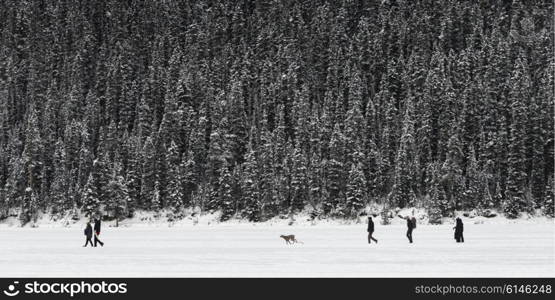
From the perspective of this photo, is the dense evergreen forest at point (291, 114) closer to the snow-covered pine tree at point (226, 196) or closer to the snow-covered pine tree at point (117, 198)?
the snow-covered pine tree at point (226, 196)

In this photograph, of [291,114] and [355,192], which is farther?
[291,114]

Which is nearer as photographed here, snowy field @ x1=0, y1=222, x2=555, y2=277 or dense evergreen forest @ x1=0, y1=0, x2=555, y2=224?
snowy field @ x1=0, y1=222, x2=555, y2=277

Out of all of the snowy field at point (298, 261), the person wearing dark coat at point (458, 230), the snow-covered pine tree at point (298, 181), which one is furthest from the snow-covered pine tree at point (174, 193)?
the person wearing dark coat at point (458, 230)

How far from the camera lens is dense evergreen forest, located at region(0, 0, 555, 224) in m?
71.9

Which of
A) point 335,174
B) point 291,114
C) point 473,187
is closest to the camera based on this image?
point 473,187

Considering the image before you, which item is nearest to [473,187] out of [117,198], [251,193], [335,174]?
[335,174]

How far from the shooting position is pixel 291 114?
8888 cm

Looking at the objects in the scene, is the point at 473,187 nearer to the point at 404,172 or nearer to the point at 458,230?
the point at 404,172

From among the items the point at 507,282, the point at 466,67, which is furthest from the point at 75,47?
the point at 507,282

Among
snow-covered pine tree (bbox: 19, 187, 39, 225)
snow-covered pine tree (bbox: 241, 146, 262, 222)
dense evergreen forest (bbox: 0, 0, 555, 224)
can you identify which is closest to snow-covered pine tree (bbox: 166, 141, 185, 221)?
dense evergreen forest (bbox: 0, 0, 555, 224)

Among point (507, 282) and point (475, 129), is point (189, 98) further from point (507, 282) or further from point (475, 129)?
point (507, 282)

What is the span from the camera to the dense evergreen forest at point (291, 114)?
71.9 m

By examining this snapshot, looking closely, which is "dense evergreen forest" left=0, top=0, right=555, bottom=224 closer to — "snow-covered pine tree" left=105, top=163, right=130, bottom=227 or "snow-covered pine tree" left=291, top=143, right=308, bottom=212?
"snow-covered pine tree" left=291, top=143, right=308, bottom=212

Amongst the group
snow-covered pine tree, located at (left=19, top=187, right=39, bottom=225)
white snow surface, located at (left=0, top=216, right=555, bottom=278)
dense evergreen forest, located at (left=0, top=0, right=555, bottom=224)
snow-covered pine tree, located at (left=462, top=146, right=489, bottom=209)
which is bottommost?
snow-covered pine tree, located at (left=19, top=187, right=39, bottom=225)
